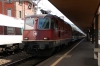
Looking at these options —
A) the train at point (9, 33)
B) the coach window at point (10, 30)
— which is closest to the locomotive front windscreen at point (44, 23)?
the train at point (9, 33)

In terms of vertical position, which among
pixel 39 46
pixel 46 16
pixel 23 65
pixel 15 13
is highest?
pixel 15 13

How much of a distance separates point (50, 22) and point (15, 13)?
123 ft

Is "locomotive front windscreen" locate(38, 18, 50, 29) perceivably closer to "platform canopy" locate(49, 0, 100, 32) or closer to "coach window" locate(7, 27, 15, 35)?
"platform canopy" locate(49, 0, 100, 32)

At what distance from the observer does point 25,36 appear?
1452cm

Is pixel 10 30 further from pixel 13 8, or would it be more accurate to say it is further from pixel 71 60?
pixel 13 8

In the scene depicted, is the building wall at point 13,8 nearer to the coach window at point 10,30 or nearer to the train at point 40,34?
the coach window at point 10,30

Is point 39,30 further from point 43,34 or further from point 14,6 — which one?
point 14,6

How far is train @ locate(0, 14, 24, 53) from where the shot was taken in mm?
16750

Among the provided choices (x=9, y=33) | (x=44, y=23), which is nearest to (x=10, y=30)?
(x=9, y=33)

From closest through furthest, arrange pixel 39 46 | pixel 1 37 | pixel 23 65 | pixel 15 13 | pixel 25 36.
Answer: pixel 23 65 < pixel 39 46 < pixel 25 36 < pixel 1 37 < pixel 15 13

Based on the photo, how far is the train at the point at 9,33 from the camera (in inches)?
659

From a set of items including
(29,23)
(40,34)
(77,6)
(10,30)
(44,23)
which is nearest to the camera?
(40,34)

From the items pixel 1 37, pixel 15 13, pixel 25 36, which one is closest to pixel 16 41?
pixel 1 37

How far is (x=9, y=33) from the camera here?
1794cm
